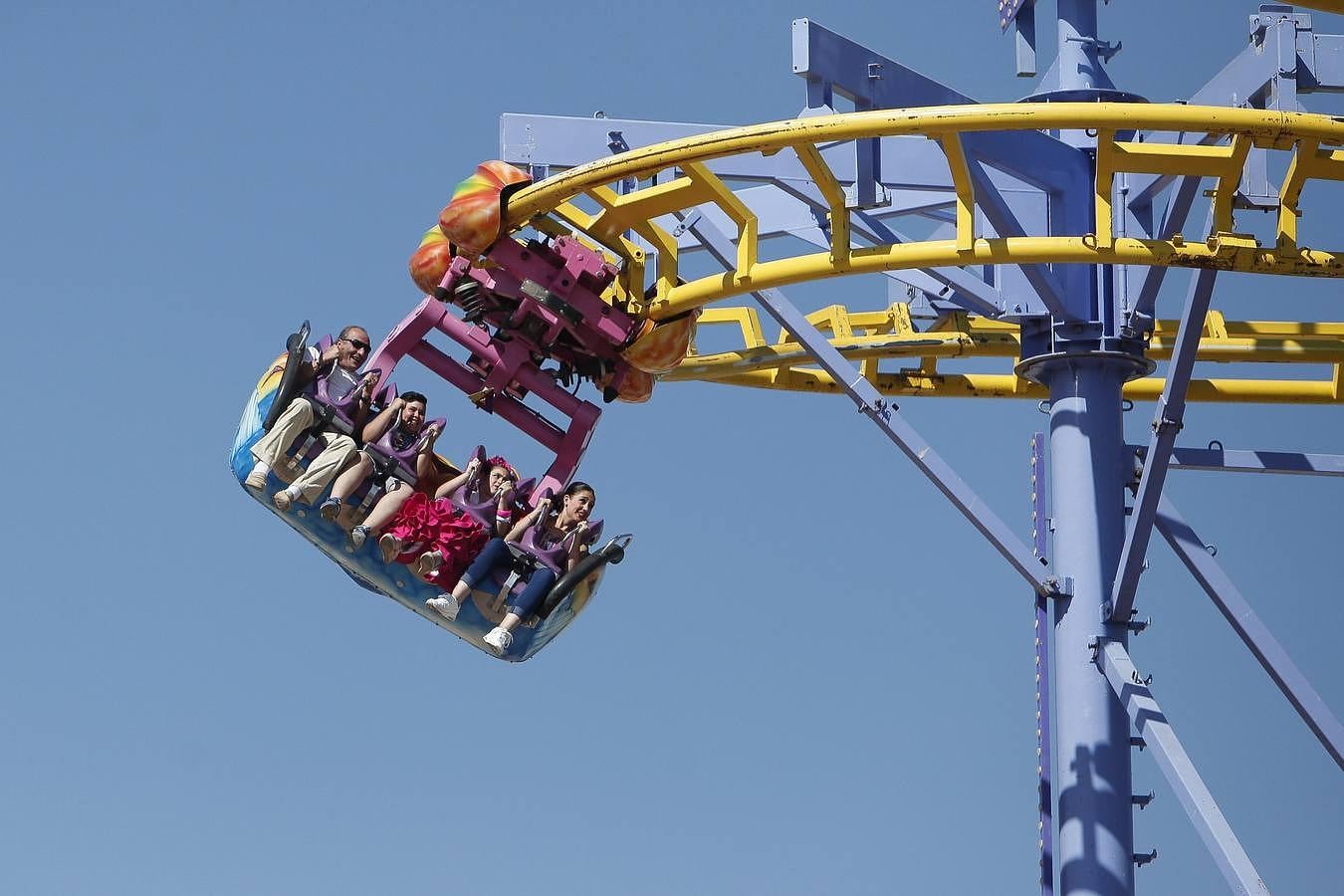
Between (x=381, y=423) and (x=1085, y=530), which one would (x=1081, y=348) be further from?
(x=381, y=423)

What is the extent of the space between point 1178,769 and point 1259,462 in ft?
9.19

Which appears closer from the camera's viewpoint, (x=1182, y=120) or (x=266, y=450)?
(x=1182, y=120)

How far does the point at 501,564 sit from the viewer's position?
1412 centimetres

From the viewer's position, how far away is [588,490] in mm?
14320

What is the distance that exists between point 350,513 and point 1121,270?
14.0ft

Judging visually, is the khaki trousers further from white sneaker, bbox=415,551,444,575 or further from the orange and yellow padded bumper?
the orange and yellow padded bumper

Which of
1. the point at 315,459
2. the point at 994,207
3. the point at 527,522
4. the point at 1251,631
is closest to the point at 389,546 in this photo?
the point at 315,459

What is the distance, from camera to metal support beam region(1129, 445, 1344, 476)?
1550cm

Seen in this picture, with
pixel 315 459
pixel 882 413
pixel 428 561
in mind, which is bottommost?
pixel 428 561

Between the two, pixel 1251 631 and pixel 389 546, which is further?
pixel 1251 631

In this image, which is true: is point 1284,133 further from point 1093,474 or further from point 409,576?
point 409,576

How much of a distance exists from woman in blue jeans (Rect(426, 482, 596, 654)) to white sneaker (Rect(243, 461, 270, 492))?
1.03 metres

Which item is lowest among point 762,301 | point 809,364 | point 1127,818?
point 1127,818

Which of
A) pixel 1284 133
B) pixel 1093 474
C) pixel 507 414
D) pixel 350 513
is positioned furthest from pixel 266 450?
pixel 1284 133
